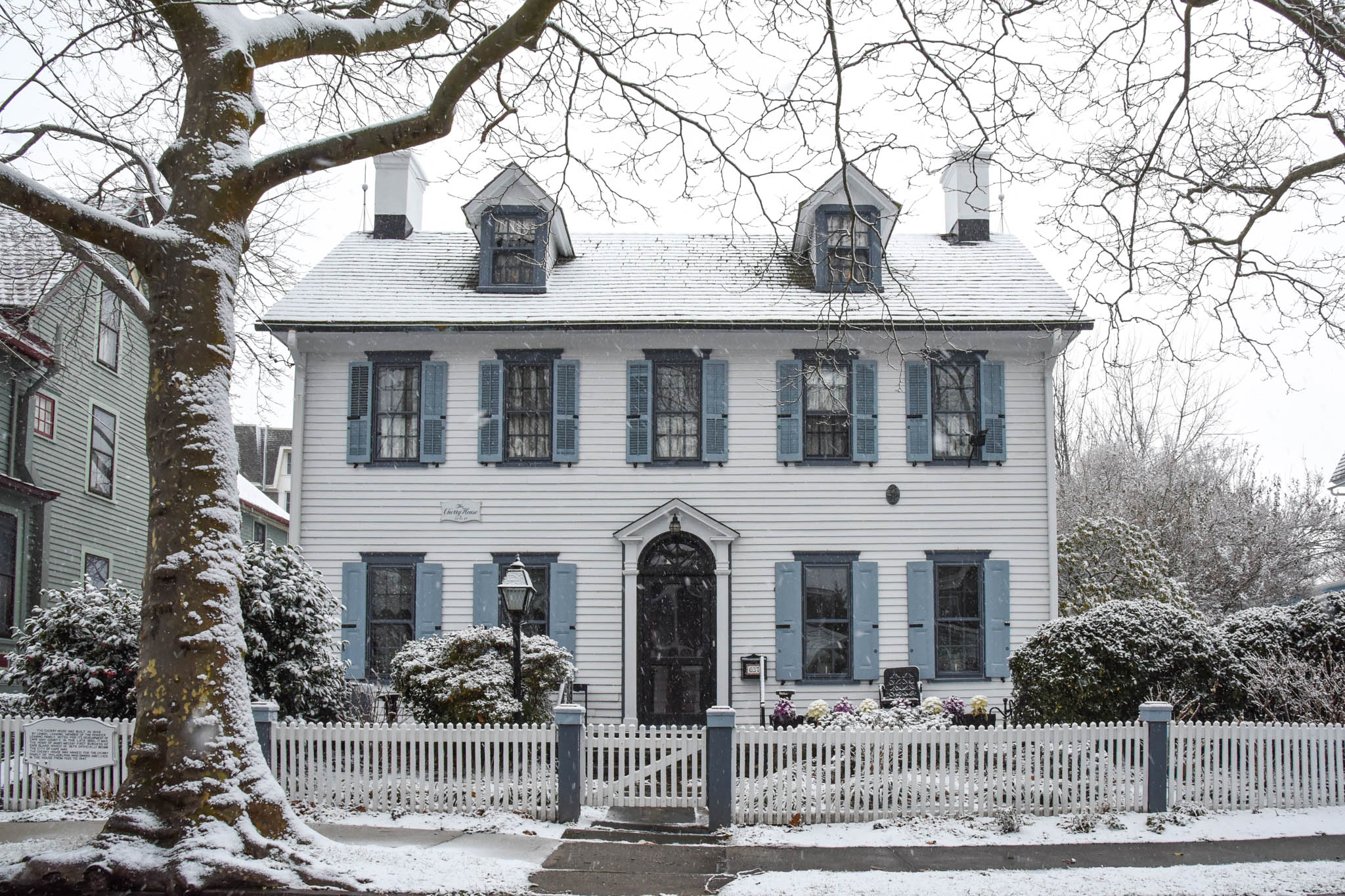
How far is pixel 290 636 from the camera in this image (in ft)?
39.0

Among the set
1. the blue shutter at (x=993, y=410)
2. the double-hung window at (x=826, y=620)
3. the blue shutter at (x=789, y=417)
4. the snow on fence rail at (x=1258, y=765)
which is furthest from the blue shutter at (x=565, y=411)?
the snow on fence rail at (x=1258, y=765)

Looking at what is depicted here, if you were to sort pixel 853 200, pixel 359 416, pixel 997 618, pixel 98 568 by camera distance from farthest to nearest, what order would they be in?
pixel 98 568 → pixel 853 200 → pixel 359 416 → pixel 997 618

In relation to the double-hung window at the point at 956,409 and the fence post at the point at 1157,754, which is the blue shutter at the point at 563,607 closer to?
the double-hung window at the point at 956,409

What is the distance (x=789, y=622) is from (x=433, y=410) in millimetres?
6122

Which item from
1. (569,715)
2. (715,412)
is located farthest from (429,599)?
(569,715)

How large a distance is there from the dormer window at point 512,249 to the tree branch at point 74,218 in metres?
8.49

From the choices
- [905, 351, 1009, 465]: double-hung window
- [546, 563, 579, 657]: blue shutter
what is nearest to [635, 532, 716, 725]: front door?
[546, 563, 579, 657]: blue shutter

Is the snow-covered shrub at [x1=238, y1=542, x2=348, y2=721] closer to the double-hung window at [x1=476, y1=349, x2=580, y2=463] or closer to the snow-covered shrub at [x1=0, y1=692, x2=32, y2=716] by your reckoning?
the snow-covered shrub at [x1=0, y1=692, x2=32, y2=716]

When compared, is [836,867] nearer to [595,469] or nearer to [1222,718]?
[1222,718]

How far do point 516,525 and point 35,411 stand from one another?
891 centimetres

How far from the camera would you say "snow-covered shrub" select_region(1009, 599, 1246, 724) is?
37.8 ft

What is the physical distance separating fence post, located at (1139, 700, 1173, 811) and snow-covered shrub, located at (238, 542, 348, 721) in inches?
336

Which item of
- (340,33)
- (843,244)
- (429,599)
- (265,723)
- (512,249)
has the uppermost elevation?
(843,244)

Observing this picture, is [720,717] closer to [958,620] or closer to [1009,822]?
[1009,822]
